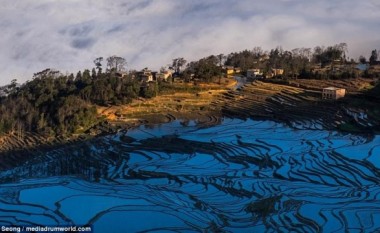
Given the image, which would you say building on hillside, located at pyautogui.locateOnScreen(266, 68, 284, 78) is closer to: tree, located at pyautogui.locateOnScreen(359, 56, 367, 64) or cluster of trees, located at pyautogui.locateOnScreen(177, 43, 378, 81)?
cluster of trees, located at pyautogui.locateOnScreen(177, 43, 378, 81)

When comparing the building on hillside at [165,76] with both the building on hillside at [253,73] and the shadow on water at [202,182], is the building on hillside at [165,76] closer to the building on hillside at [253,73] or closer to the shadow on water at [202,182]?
the building on hillside at [253,73]

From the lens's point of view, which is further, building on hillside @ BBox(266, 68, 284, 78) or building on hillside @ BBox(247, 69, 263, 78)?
building on hillside @ BBox(247, 69, 263, 78)

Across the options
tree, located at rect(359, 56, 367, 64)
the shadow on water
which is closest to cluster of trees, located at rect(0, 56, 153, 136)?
the shadow on water

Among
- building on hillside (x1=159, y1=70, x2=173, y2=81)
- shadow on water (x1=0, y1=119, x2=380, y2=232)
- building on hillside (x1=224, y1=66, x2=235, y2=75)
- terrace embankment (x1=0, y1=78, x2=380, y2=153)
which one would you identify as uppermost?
building on hillside (x1=224, y1=66, x2=235, y2=75)

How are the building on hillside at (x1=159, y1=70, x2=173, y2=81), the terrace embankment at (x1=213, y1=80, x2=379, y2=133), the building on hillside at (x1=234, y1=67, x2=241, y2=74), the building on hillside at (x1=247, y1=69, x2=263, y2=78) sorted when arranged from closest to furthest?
the terrace embankment at (x1=213, y1=80, x2=379, y2=133) → the building on hillside at (x1=159, y1=70, x2=173, y2=81) → the building on hillside at (x1=247, y1=69, x2=263, y2=78) → the building on hillside at (x1=234, y1=67, x2=241, y2=74)

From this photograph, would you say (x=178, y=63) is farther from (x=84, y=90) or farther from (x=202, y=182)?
(x=202, y=182)

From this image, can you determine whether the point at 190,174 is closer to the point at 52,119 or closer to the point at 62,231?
the point at 62,231
